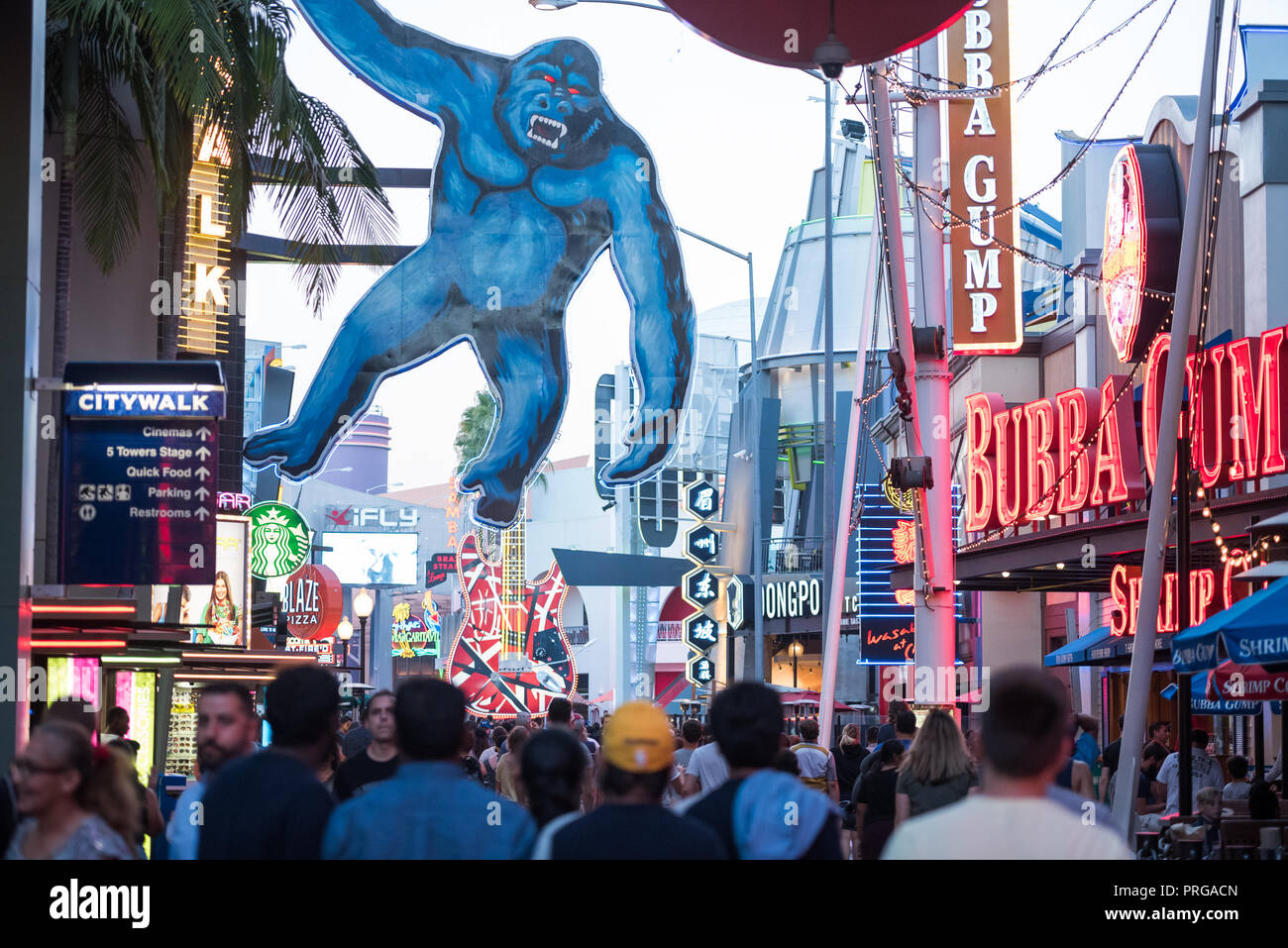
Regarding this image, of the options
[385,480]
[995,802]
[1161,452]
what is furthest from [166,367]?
[385,480]

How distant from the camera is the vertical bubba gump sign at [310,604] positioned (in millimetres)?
45531

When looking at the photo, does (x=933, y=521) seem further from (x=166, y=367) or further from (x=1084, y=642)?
(x=1084, y=642)

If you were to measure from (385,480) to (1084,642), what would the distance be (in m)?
102

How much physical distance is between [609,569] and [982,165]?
972 centimetres

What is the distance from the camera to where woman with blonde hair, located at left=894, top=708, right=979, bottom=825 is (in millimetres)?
9195

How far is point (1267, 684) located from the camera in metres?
15.4

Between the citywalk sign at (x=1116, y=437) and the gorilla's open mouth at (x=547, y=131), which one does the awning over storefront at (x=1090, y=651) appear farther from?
the gorilla's open mouth at (x=547, y=131)

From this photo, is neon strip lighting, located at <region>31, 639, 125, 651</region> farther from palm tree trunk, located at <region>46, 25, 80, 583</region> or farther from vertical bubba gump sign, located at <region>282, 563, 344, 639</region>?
vertical bubba gump sign, located at <region>282, 563, 344, 639</region>

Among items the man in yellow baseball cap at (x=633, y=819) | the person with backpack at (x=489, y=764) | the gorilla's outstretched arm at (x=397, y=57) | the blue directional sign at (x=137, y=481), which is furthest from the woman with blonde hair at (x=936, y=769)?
the person with backpack at (x=489, y=764)

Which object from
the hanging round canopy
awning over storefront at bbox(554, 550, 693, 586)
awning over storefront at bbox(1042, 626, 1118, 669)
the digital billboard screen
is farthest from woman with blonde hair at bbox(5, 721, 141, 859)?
the digital billboard screen

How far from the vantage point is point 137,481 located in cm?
1462

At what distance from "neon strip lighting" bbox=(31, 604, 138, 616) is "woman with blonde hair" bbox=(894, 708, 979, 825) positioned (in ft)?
26.4

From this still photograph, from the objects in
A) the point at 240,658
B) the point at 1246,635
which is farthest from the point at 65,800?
the point at 240,658

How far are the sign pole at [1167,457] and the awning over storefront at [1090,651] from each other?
1043 cm
